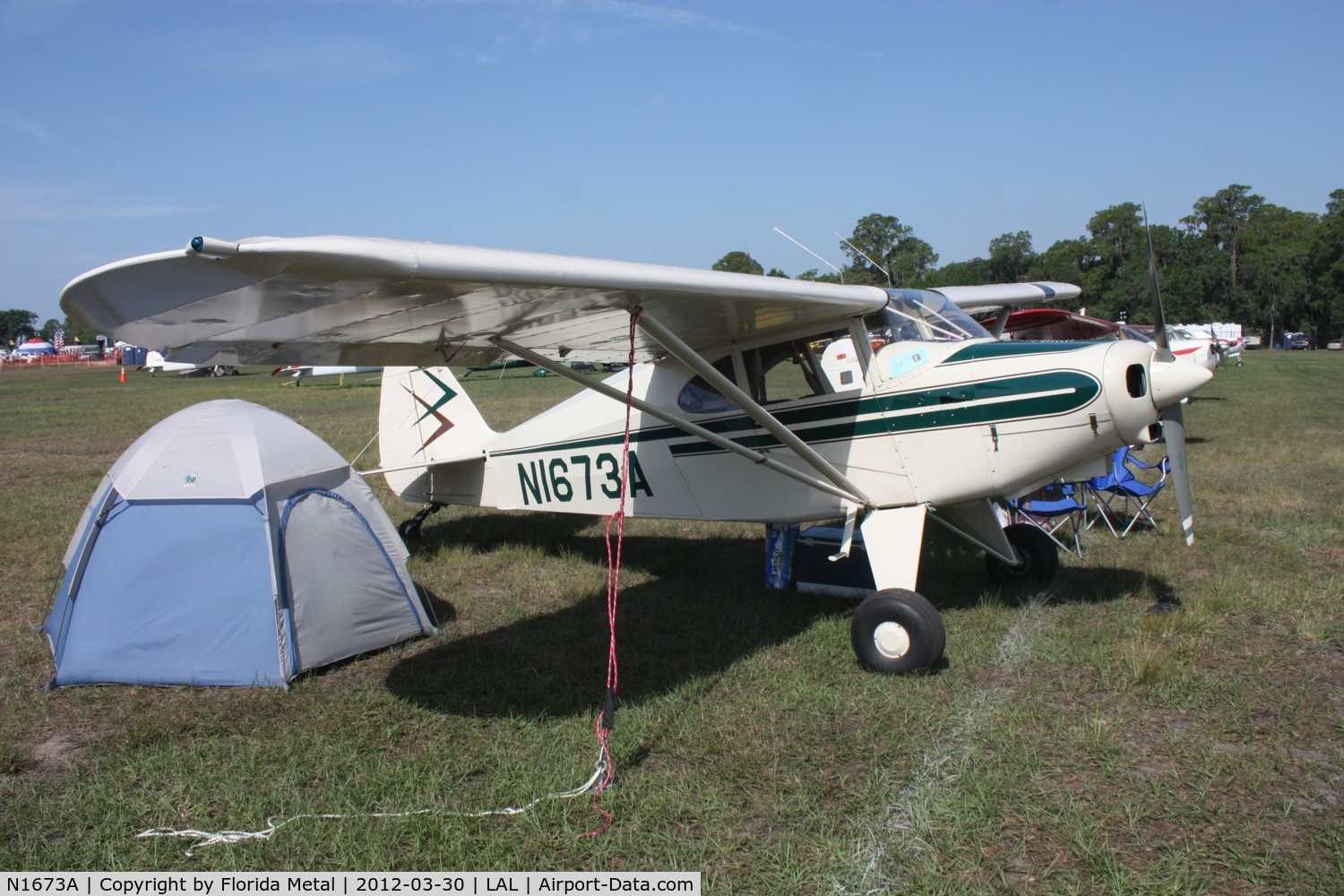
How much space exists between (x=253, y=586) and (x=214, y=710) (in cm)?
70

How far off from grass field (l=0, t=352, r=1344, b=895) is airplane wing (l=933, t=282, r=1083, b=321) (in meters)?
3.00

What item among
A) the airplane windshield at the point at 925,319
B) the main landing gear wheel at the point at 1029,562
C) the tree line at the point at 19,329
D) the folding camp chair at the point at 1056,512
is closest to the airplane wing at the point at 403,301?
the airplane windshield at the point at 925,319

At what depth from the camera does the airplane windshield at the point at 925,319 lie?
20.0 feet

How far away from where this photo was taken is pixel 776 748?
171 inches

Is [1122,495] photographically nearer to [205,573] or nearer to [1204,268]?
[205,573]

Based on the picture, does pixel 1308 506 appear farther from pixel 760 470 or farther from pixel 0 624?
pixel 0 624

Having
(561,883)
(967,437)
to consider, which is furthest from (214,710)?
(967,437)

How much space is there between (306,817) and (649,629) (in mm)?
2846

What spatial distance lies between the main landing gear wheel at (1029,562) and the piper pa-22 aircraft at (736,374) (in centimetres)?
1

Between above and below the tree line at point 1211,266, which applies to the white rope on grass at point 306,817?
below

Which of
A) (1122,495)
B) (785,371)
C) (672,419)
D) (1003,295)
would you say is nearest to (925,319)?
(785,371)

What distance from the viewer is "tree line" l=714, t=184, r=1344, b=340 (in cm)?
7669

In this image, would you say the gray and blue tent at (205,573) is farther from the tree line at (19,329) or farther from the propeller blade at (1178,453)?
the tree line at (19,329)

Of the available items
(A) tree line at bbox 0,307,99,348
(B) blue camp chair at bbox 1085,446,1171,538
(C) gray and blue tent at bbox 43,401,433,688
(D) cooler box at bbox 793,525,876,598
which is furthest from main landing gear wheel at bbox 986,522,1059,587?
(A) tree line at bbox 0,307,99,348
